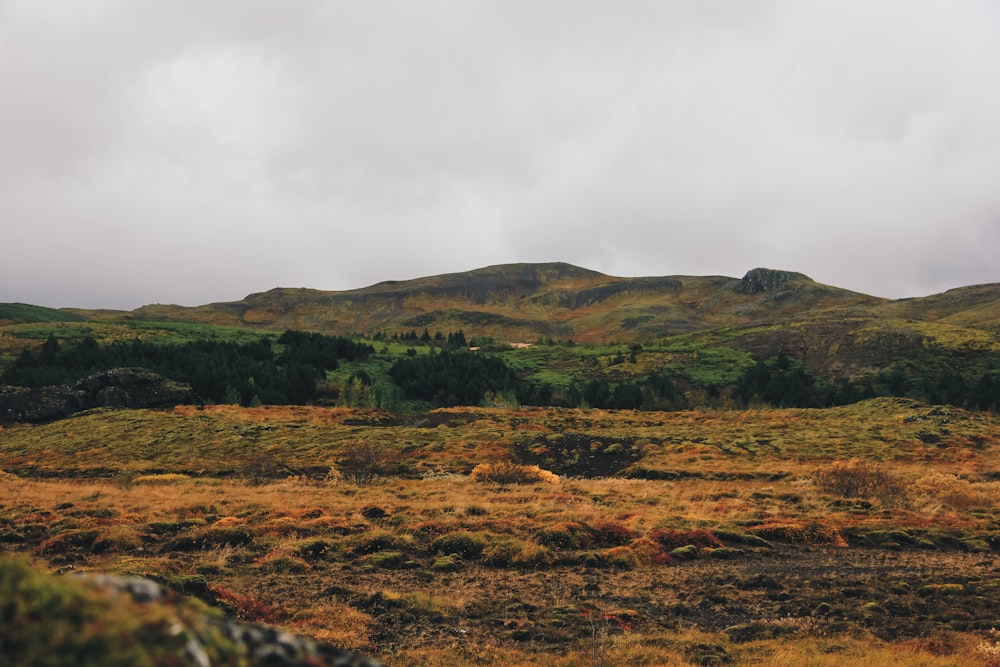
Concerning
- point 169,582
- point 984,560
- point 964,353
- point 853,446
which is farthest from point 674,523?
point 964,353

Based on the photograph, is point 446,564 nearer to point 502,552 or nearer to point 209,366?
point 502,552

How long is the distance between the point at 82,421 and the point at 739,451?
229 ft

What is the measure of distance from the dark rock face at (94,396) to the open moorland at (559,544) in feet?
69.1

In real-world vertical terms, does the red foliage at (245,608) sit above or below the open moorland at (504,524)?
above

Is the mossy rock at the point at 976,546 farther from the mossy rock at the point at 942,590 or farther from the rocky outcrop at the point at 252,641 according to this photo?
the rocky outcrop at the point at 252,641

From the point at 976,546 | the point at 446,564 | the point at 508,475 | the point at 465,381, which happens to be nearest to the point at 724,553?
the point at 976,546

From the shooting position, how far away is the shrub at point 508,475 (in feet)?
127

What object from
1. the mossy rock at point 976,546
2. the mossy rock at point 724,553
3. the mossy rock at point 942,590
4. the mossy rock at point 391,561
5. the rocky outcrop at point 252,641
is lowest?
the mossy rock at point 391,561

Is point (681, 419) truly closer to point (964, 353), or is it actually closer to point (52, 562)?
point (964, 353)

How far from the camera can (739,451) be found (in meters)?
48.2

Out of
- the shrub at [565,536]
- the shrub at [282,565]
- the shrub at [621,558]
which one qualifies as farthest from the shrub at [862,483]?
the shrub at [282,565]

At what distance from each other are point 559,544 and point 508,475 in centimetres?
1835

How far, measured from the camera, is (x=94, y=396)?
225ft

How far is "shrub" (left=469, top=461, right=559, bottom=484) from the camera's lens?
38719 mm
